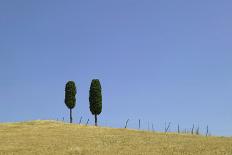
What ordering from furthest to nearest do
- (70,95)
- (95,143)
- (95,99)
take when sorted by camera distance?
(70,95) < (95,99) < (95,143)

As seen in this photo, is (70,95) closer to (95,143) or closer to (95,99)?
(95,99)

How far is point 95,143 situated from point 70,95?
40.8m

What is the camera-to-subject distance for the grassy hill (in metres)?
51.2

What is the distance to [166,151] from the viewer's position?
1992 inches

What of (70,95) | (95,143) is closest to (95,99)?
(70,95)

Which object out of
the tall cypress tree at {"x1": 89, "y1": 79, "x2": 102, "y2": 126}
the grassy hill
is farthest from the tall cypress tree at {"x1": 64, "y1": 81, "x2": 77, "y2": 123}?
the grassy hill

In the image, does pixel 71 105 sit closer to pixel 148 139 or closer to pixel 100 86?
pixel 100 86

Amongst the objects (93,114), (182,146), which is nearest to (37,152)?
(182,146)

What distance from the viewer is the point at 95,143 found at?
58.0m

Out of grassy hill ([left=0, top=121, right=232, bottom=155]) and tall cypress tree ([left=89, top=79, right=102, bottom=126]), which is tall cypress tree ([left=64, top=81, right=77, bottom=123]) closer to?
tall cypress tree ([left=89, top=79, right=102, bottom=126])

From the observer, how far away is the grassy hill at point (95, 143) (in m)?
51.2

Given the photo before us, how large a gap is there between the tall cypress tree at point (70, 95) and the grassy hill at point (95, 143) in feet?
71.7

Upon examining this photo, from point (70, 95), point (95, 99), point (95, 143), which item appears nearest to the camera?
point (95, 143)

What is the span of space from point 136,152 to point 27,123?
38.6m
